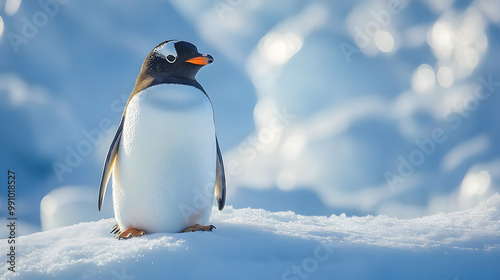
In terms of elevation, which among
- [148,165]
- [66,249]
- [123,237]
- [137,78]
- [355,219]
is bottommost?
[66,249]

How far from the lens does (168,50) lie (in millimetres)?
2992

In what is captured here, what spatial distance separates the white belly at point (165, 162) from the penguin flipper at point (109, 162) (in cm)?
11

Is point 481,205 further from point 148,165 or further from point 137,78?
point 137,78

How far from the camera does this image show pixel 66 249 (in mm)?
2443

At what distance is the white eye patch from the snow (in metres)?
1.34

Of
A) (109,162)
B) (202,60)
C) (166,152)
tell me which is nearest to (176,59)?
(202,60)

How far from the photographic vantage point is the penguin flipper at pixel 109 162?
3010mm

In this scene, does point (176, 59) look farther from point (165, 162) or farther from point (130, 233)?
point (130, 233)

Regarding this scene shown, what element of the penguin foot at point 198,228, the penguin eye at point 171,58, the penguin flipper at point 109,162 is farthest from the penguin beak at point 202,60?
the penguin foot at point 198,228

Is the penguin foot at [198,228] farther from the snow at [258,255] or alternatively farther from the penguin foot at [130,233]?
the penguin foot at [130,233]

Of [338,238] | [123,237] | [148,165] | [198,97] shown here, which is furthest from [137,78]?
[338,238]

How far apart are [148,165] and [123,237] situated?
52 centimetres

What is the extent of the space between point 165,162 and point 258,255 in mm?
964

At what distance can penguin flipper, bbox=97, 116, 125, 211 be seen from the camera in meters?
3.01
